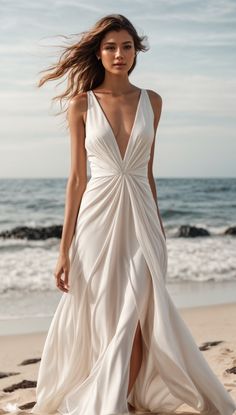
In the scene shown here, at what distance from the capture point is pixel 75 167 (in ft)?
14.5

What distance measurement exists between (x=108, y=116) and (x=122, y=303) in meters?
0.97

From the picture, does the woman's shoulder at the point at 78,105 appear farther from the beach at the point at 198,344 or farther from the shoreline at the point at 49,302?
the shoreline at the point at 49,302

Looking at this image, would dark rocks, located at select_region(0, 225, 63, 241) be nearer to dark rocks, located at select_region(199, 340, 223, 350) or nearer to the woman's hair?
dark rocks, located at select_region(199, 340, 223, 350)

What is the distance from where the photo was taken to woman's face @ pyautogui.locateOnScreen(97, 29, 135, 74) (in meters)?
4.39

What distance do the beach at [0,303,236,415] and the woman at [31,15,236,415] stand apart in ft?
1.20

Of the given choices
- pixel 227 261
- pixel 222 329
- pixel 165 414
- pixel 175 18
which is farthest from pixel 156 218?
pixel 175 18

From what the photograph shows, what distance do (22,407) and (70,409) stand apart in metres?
0.73

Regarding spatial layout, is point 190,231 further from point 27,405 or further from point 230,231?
point 27,405

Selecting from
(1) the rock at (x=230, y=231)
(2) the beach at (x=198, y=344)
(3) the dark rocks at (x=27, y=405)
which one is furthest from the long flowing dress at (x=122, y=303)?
(1) the rock at (x=230, y=231)

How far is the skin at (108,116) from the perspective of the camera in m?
4.39

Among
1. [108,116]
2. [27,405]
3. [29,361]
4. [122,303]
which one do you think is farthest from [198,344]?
[108,116]

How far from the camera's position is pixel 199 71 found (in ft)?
90.7

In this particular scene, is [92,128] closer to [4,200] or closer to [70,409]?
[70,409]

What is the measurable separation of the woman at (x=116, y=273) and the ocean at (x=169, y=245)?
3.92m
